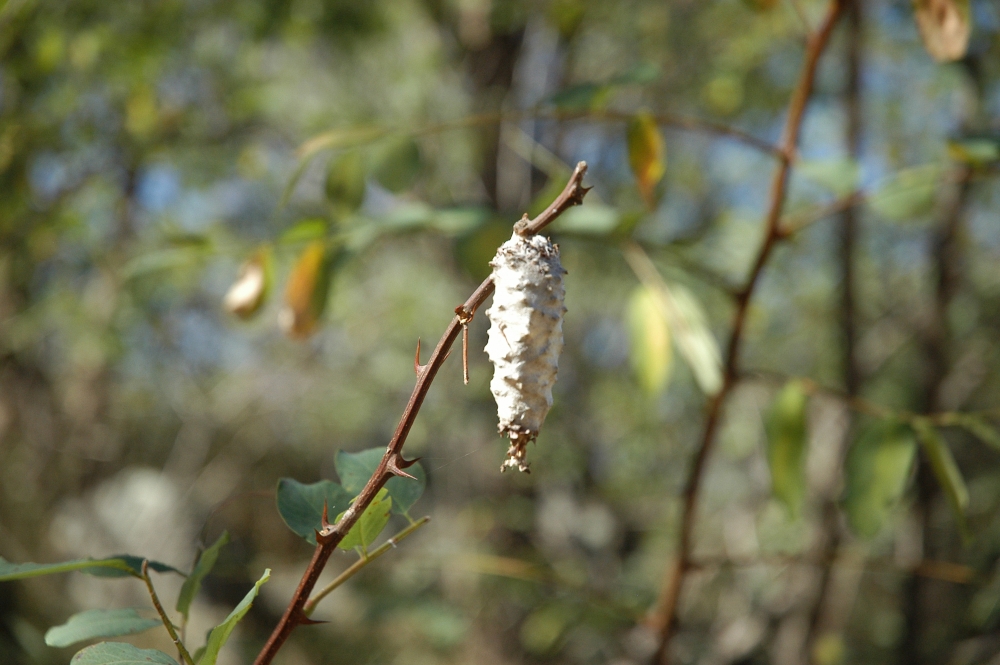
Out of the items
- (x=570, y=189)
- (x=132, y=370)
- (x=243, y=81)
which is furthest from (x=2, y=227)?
(x=132, y=370)

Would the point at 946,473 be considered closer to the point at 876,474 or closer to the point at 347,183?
the point at 876,474

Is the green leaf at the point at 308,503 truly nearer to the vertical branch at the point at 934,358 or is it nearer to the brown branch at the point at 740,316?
the brown branch at the point at 740,316

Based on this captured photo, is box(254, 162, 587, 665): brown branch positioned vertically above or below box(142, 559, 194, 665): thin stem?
above

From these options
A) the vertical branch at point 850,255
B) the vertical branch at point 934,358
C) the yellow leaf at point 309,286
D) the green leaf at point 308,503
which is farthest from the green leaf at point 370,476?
the vertical branch at point 934,358

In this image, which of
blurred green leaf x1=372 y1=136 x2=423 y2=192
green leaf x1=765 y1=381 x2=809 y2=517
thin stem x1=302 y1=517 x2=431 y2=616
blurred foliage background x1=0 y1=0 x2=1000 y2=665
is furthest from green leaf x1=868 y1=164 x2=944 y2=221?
thin stem x1=302 y1=517 x2=431 y2=616

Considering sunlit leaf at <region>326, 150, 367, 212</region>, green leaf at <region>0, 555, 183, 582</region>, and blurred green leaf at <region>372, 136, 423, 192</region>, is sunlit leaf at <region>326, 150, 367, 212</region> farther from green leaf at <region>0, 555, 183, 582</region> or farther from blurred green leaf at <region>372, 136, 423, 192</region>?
green leaf at <region>0, 555, 183, 582</region>

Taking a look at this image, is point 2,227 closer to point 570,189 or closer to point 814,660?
point 570,189

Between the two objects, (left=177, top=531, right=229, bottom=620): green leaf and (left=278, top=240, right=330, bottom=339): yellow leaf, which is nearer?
(left=177, top=531, right=229, bottom=620): green leaf
